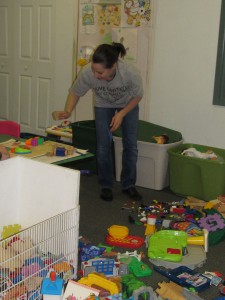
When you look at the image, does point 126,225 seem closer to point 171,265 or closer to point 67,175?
point 171,265

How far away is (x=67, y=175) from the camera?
70.1 inches

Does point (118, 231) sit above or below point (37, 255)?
below

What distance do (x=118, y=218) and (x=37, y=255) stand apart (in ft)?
3.83

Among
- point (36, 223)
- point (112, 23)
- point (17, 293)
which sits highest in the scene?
point (112, 23)

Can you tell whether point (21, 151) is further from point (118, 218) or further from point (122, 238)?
point (118, 218)

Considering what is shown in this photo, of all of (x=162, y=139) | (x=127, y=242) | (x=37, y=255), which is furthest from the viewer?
(x=162, y=139)

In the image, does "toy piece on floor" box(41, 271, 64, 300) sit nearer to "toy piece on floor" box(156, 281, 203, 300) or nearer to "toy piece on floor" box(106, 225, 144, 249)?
"toy piece on floor" box(156, 281, 203, 300)

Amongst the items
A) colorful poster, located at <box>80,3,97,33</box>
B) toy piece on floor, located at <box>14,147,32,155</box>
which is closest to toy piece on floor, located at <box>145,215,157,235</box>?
toy piece on floor, located at <box>14,147,32,155</box>

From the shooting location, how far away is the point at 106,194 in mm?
3139

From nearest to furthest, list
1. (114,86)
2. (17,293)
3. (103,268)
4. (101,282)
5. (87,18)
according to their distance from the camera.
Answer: (17,293) → (101,282) → (103,268) → (114,86) → (87,18)

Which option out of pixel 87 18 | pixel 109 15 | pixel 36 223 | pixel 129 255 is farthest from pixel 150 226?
pixel 87 18

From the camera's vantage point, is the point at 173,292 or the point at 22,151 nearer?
the point at 173,292

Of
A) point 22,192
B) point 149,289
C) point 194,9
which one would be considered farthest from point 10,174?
point 194,9

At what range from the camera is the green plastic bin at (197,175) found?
121 inches
